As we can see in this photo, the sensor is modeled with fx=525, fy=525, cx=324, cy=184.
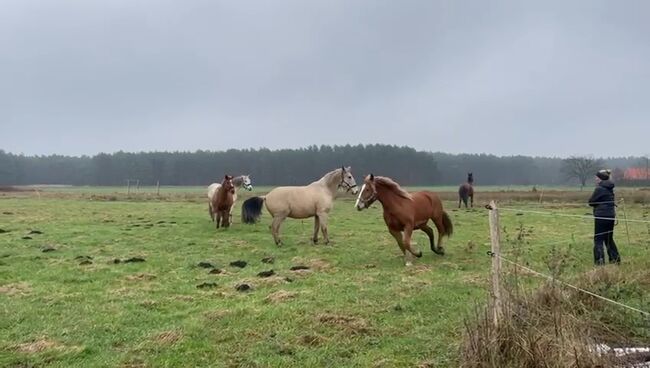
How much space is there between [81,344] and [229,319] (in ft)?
5.20

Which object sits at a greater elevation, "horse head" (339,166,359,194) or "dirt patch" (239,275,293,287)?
"horse head" (339,166,359,194)

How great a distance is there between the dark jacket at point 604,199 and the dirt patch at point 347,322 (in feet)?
20.1

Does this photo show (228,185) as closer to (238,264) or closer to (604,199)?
(238,264)

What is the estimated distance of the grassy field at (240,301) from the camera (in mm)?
5125

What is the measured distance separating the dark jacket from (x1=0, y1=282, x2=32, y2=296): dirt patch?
975cm

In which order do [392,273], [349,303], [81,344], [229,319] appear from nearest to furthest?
[81,344] → [229,319] → [349,303] → [392,273]

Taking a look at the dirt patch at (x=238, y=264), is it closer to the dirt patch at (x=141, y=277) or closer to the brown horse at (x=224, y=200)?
the dirt patch at (x=141, y=277)

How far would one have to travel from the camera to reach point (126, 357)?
502 cm

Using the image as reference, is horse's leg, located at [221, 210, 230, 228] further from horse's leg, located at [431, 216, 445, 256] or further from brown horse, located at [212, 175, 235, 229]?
horse's leg, located at [431, 216, 445, 256]

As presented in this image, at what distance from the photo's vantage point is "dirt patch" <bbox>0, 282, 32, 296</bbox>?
771 cm

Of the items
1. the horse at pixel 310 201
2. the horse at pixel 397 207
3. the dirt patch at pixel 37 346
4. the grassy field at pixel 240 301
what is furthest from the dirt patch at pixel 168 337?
the horse at pixel 310 201

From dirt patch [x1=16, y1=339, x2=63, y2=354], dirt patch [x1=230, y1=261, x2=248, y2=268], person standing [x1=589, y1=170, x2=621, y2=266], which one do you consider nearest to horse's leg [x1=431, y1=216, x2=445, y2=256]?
person standing [x1=589, y1=170, x2=621, y2=266]

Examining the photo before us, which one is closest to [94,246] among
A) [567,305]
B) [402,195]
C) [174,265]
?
[174,265]

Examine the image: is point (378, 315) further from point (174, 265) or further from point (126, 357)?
point (174, 265)
